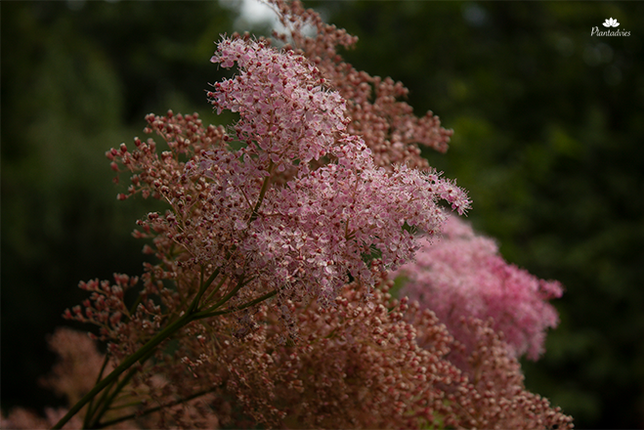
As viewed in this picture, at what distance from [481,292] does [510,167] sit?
3.22 m

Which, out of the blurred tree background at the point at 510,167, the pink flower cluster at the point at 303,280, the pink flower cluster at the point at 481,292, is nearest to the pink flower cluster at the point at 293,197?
the pink flower cluster at the point at 303,280

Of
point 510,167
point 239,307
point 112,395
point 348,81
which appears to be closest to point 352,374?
point 239,307

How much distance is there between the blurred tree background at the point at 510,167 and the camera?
16.1 ft

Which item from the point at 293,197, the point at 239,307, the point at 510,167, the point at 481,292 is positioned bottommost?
the point at 239,307

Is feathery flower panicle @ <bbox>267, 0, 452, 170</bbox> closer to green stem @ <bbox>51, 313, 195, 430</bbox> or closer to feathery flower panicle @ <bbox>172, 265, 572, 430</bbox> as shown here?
feathery flower panicle @ <bbox>172, 265, 572, 430</bbox>

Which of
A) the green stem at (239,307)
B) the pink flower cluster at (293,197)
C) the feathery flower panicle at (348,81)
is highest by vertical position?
the feathery flower panicle at (348,81)

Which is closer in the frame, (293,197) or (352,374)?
(293,197)

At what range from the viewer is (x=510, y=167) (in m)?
4.10

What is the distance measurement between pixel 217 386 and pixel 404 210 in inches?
16.0

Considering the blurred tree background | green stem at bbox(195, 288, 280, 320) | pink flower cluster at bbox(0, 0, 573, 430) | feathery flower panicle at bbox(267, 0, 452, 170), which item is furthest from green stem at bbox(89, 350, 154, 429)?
the blurred tree background

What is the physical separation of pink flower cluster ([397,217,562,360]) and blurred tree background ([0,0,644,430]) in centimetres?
276

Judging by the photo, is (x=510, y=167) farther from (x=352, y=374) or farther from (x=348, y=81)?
(x=352, y=374)

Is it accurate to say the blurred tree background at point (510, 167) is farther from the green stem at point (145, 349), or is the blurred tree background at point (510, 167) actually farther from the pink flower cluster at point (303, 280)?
the green stem at point (145, 349)

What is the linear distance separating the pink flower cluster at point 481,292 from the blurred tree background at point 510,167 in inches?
109
